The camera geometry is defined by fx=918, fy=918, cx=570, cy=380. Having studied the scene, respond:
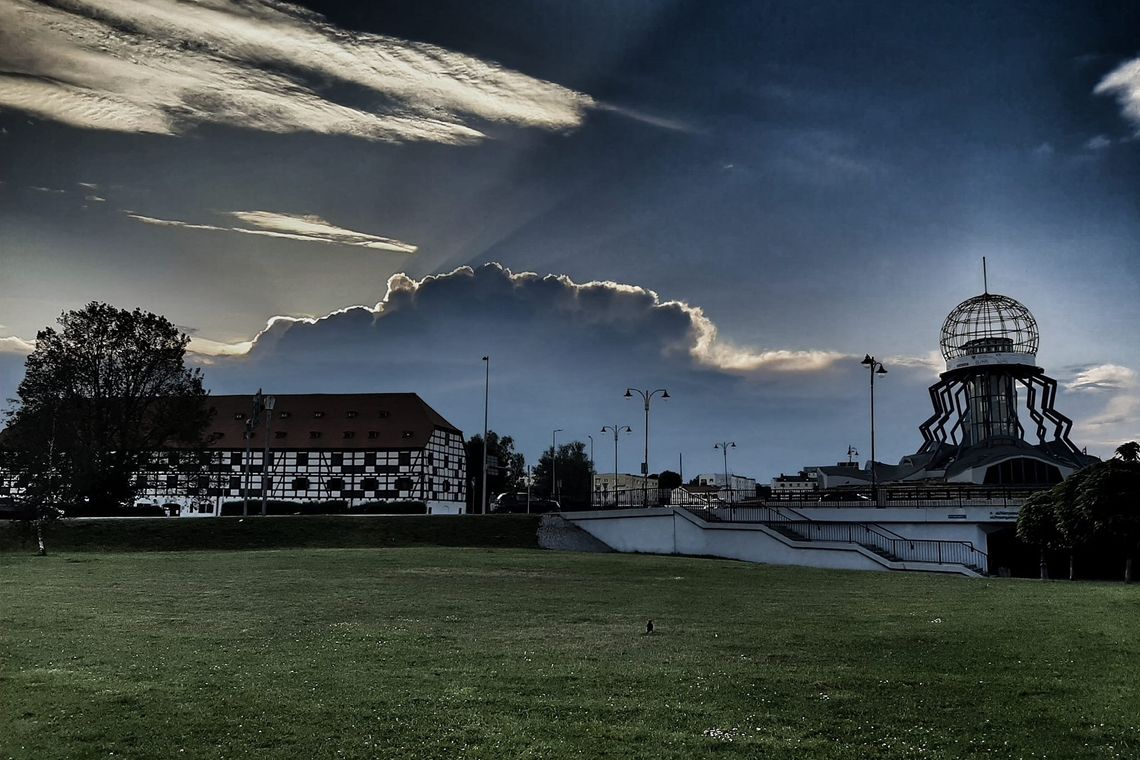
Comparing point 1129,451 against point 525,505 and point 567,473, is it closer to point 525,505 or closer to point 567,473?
point 525,505

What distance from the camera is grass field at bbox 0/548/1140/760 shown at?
397 inches

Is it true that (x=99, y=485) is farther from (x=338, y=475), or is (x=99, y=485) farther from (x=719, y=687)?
(x=719, y=687)

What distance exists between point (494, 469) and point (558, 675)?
98.4m

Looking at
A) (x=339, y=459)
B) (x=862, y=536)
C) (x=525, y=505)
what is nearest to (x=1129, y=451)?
(x=862, y=536)

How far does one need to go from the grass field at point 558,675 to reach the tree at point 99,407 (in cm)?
4246

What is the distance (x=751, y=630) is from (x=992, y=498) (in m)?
34.8

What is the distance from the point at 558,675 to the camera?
517 inches

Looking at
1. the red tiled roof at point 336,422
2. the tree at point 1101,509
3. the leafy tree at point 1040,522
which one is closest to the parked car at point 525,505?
the red tiled roof at point 336,422

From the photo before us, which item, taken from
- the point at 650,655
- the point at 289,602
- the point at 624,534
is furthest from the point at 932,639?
the point at 624,534

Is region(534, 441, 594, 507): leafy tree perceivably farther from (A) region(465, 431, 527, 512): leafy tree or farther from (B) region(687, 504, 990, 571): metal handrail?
(B) region(687, 504, 990, 571): metal handrail

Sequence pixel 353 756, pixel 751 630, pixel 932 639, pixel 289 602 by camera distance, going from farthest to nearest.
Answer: pixel 289 602, pixel 751 630, pixel 932 639, pixel 353 756

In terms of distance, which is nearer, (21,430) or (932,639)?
(932,639)

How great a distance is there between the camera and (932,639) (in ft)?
54.0

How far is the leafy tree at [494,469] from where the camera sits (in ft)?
385
